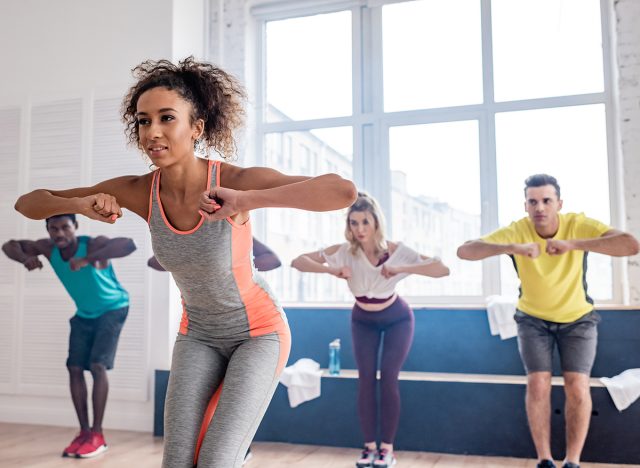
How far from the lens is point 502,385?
3463mm

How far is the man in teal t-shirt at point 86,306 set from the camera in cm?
358

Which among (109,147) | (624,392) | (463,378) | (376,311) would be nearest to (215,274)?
(376,311)

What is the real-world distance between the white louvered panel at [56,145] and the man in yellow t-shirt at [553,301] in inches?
113

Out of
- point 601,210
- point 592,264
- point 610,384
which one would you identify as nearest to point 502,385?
point 610,384

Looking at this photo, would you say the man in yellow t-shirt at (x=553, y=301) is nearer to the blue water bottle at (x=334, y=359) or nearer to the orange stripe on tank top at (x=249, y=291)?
the blue water bottle at (x=334, y=359)

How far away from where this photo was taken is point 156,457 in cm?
343

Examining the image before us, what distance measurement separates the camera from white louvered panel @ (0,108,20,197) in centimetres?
459

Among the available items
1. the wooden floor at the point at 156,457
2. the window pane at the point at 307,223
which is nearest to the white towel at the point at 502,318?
the wooden floor at the point at 156,457

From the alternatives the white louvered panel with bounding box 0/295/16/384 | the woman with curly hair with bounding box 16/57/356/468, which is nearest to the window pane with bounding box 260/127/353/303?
the white louvered panel with bounding box 0/295/16/384

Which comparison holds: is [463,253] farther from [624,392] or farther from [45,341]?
[45,341]

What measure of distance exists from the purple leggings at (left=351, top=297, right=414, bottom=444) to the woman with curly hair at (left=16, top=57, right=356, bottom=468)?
168 centimetres

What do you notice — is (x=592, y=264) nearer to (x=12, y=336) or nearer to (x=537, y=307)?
(x=537, y=307)

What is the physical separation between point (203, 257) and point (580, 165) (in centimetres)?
342

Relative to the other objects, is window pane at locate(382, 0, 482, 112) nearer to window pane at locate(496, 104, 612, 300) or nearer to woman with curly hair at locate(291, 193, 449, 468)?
window pane at locate(496, 104, 612, 300)
